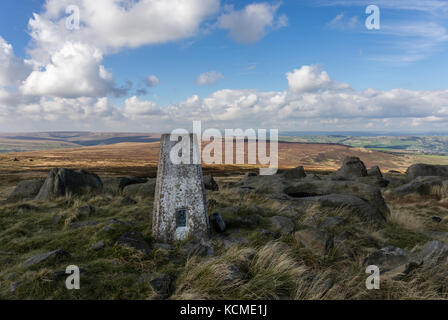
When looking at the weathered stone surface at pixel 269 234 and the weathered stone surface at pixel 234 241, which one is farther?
the weathered stone surface at pixel 269 234

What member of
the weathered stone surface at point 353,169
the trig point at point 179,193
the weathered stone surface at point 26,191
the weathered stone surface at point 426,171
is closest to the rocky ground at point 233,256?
the trig point at point 179,193

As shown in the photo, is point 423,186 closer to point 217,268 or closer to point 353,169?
point 353,169

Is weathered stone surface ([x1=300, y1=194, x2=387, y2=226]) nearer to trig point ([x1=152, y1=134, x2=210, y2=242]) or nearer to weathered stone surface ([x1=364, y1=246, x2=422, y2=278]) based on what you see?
weathered stone surface ([x1=364, y1=246, x2=422, y2=278])

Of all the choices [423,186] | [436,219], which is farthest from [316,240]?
[423,186]

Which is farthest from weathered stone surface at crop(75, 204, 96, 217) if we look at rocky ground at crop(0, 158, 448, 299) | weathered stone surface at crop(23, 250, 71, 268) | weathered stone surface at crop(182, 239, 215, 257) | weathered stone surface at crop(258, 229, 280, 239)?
weathered stone surface at crop(258, 229, 280, 239)

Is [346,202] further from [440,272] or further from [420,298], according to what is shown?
[420,298]

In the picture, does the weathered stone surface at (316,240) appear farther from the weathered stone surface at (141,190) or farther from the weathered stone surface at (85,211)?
the weathered stone surface at (141,190)
